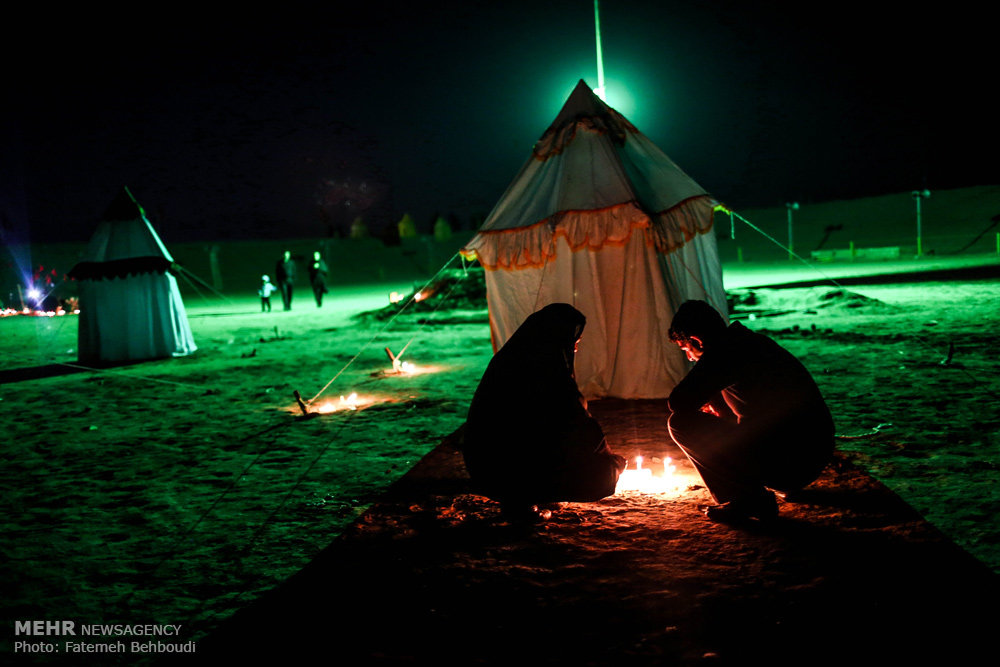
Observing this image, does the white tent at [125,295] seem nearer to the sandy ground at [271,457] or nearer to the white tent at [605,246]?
the sandy ground at [271,457]

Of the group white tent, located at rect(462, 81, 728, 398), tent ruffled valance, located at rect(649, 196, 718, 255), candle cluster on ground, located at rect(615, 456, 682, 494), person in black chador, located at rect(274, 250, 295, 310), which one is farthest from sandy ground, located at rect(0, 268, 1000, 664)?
person in black chador, located at rect(274, 250, 295, 310)

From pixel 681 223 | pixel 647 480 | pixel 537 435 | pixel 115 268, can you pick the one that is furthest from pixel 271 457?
pixel 115 268

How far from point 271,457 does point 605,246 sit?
383 cm

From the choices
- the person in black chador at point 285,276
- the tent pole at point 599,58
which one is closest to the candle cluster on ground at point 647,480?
the tent pole at point 599,58

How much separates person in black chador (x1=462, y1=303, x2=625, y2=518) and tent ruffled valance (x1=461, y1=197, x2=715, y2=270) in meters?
2.73

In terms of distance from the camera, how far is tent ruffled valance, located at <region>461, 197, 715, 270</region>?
6351 mm

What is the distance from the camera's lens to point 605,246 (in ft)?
22.6

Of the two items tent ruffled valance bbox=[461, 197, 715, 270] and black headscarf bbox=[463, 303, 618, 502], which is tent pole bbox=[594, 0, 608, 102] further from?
black headscarf bbox=[463, 303, 618, 502]

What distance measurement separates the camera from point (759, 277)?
25.8 m

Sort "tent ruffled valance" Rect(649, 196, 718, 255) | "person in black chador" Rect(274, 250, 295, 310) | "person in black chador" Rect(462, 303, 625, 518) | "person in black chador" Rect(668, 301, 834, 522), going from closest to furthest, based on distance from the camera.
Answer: "person in black chador" Rect(668, 301, 834, 522) → "person in black chador" Rect(462, 303, 625, 518) → "tent ruffled valance" Rect(649, 196, 718, 255) → "person in black chador" Rect(274, 250, 295, 310)

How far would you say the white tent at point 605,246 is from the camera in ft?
21.1

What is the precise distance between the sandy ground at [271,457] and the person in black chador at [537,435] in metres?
0.26

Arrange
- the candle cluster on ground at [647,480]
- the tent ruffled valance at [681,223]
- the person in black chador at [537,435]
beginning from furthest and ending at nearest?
the tent ruffled valance at [681,223], the candle cluster on ground at [647,480], the person in black chador at [537,435]

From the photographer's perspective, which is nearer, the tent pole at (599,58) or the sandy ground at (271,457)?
the sandy ground at (271,457)
